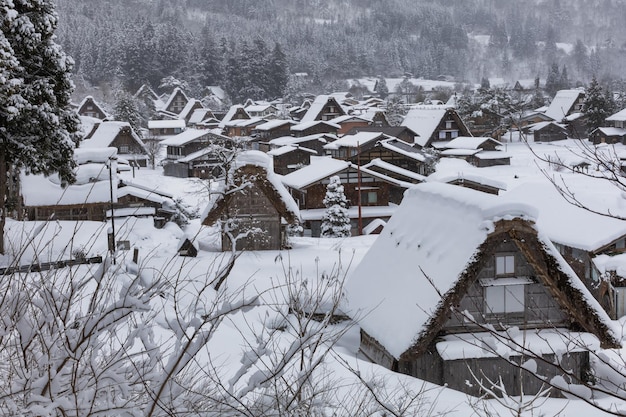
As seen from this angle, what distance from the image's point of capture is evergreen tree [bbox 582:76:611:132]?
46.8 meters

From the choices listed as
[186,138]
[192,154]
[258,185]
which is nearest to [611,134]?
[192,154]

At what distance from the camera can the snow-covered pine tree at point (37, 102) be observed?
1317cm

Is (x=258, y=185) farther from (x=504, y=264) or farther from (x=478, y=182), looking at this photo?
(x=478, y=182)

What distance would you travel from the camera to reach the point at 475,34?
513 feet

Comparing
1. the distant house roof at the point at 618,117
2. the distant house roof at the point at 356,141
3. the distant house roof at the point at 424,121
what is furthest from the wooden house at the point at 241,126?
the distant house roof at the point at 618,117

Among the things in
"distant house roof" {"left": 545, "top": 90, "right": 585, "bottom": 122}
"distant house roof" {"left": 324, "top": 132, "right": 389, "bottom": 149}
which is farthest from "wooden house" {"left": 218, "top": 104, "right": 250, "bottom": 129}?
"distant house roof" {"left": 545, "top": 90, "right": 585, "bottom": 122}

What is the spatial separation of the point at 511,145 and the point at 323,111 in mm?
15789

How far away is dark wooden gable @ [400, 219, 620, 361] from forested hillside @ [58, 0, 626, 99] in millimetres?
64311

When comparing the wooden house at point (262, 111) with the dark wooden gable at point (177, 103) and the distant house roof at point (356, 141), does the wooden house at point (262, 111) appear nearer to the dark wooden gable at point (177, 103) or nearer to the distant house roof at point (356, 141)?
the dark wooden gable at point (177, 103)

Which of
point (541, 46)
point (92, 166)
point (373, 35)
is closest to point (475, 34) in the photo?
point (541, 46)

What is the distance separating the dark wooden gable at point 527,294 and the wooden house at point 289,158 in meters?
28.9

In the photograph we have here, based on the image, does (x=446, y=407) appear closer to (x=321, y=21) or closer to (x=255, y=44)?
(x=255, y=44)

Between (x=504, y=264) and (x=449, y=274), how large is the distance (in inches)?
43.2

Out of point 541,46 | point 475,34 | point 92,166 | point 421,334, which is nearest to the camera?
point 421,334
